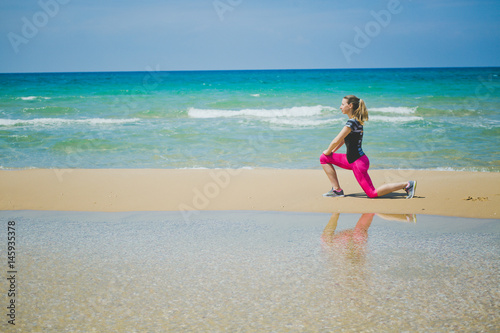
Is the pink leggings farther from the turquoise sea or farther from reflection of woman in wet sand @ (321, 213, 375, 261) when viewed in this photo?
the turquoise sea

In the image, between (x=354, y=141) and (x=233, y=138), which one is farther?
(x=233, y=138)

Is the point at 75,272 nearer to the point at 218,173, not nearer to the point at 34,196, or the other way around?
the point at 34,196

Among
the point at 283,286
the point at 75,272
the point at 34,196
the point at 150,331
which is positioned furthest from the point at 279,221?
the point at 34,196

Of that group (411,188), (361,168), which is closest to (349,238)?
(361,168)

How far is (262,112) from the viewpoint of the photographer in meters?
22.9

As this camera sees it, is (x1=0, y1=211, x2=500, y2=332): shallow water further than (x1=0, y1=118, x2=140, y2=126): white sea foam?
No

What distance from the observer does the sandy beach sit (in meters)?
5.91

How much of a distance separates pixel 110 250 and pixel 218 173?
4.16m

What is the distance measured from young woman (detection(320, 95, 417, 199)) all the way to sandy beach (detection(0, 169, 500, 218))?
0.51 ft

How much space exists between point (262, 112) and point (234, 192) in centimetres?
1646

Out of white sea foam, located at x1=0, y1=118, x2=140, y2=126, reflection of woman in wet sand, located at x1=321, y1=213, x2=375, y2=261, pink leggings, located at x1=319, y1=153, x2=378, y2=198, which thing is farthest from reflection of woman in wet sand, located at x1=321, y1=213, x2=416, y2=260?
white sea foam, located at x1=0, y1=118, x2=140, y2=126

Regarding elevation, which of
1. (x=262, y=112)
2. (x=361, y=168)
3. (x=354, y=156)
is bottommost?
(x=361, y=168)

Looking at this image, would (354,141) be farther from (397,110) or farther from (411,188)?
(397,110)

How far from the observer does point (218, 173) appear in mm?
8273
